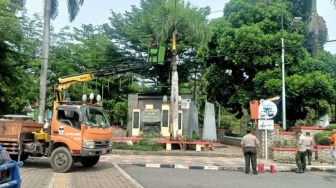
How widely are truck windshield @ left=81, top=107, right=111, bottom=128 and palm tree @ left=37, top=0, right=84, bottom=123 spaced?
6.40 meters

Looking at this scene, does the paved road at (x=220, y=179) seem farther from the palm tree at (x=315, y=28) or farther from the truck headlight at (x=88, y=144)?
the palm tree at (x=315, y=28)

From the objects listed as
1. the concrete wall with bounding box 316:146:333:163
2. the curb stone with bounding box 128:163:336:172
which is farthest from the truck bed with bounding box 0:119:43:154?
the concrete wall with bounding box 316:146:333:163

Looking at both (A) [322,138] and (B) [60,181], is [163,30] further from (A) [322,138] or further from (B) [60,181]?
(B) [60,181]

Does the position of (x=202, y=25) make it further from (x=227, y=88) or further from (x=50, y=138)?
(x=50, y=138)

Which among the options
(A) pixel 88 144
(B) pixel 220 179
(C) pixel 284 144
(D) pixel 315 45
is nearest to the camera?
(B) pixel 220 179

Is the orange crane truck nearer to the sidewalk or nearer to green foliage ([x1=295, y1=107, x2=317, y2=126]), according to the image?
the sidewalk

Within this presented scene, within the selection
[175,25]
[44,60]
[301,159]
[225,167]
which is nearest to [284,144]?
[301,159]

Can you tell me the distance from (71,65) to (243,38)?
14.6 metres

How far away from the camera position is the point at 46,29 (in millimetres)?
22422

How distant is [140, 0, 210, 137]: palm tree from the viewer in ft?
71.6

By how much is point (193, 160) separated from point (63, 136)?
6583mm

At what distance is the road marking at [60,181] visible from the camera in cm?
1025

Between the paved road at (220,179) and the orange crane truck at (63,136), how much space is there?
1732mm

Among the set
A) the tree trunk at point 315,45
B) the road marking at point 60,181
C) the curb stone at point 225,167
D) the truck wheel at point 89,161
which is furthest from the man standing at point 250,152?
the tree trunk at point 315,45
